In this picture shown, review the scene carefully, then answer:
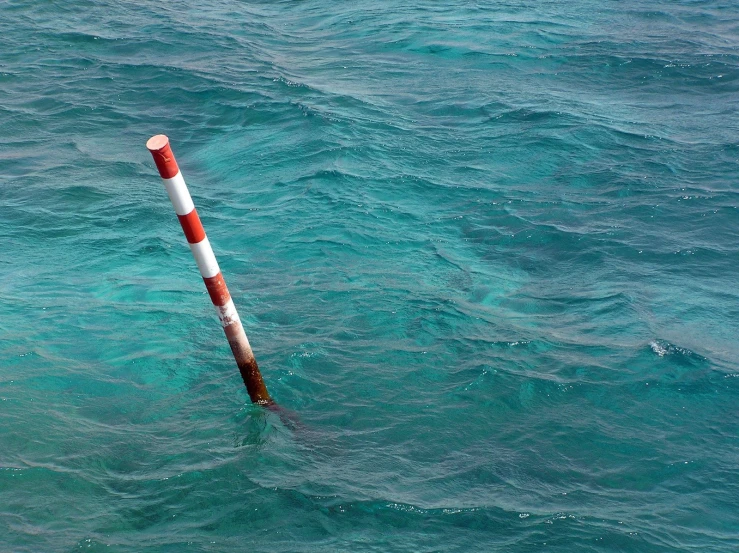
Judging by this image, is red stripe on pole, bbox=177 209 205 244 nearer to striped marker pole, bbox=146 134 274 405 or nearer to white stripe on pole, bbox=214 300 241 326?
striped marker pole, bbox=146 134 274 405

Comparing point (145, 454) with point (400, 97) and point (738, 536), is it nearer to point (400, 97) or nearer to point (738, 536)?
point (738, 536)

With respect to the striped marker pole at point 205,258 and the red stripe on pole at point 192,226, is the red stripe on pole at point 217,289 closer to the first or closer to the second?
the striped marker pole at point 205,258

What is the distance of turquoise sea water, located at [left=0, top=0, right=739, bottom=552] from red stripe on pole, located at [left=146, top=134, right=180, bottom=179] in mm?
2627

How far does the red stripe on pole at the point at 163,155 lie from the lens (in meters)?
5.35

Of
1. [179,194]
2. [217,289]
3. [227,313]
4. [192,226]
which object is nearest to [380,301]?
[227,313]

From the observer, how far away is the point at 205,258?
19.3ft

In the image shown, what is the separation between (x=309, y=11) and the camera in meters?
23.1

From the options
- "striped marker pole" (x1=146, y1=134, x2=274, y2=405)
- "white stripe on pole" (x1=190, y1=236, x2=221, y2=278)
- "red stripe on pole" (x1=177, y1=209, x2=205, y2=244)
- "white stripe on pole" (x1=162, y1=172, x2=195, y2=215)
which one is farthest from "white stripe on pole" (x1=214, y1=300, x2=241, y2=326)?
"white stripe on pole" (x1=162, y1=172, x2=195, y2=215)

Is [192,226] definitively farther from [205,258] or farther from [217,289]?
[217,289]

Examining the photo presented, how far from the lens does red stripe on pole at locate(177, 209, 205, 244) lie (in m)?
5.66

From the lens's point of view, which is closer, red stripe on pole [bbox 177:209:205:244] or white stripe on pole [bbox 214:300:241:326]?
red stripe on pole [bbox 177:209:205:244]

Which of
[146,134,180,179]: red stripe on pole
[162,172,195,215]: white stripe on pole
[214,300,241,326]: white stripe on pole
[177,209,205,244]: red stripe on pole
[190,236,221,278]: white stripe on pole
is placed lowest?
[214,300,241,326]: white stripe on pole

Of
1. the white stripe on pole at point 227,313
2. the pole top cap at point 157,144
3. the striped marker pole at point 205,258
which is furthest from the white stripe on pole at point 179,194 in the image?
the white stripe on pole at point 227,313

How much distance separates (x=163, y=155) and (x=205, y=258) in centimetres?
89
